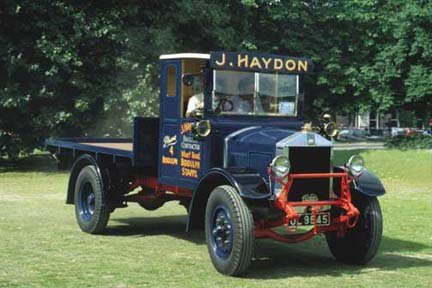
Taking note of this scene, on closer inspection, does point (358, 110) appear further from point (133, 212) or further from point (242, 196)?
point (242, 196)

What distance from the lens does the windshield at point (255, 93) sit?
945 cm

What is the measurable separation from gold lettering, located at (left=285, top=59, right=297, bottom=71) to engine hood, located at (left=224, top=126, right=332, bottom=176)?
0.96 m

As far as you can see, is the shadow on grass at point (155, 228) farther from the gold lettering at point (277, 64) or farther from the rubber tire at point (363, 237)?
the gold lettering at point (277, 64)

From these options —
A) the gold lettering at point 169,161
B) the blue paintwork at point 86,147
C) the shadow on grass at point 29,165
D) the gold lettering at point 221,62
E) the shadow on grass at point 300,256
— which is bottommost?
the shadow on grass at point 29,165

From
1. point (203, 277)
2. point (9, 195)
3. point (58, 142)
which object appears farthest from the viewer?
point (9, 195)

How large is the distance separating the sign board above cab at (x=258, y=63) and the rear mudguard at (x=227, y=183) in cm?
144

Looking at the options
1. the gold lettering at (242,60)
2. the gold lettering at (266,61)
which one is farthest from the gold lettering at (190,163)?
the gold lettering at (266,61)

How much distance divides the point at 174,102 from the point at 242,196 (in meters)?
2.36

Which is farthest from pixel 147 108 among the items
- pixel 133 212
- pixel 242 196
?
pixel 242 196

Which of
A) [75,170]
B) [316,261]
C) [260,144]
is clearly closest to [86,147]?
[75,170]

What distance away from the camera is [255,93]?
31.9 feet

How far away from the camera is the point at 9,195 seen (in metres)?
16.9

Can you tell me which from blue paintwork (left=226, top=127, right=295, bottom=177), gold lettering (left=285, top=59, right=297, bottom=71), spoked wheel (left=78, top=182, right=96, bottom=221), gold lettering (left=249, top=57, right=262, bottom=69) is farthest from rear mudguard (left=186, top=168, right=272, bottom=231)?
spoked wheel (left=78, top=182, right=96, bottom=221)

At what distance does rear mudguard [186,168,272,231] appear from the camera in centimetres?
814
